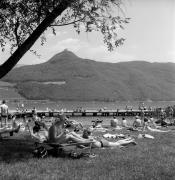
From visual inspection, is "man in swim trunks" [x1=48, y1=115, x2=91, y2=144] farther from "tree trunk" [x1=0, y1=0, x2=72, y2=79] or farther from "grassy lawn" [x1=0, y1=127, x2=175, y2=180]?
"tree trunk" [x1=0, y1=0, x2=72, y2=79]

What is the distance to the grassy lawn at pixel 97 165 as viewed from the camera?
7.75 m

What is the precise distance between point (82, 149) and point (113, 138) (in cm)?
484

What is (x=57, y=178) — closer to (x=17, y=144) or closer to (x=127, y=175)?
(x=127, y=175)

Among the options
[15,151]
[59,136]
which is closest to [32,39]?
[59,136]

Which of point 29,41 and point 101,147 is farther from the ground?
point 29,41

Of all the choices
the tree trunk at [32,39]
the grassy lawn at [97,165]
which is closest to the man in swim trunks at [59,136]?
the grassy lawn at [97,165]

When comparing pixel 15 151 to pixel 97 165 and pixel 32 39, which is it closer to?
pixel 97 165

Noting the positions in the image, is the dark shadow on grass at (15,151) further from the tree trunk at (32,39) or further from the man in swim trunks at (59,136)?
the tree trunk at (32,39)

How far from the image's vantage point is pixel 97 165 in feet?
28.7

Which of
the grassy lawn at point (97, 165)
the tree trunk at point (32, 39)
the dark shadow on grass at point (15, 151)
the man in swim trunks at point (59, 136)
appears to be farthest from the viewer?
the tree trunk at point (32, 39)

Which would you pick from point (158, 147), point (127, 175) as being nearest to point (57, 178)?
point (127, 175)

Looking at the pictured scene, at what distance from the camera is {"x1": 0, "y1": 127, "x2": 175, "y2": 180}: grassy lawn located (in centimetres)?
775

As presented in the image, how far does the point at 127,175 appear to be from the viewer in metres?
7.76

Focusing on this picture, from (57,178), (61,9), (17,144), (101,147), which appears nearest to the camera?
(57,178)
